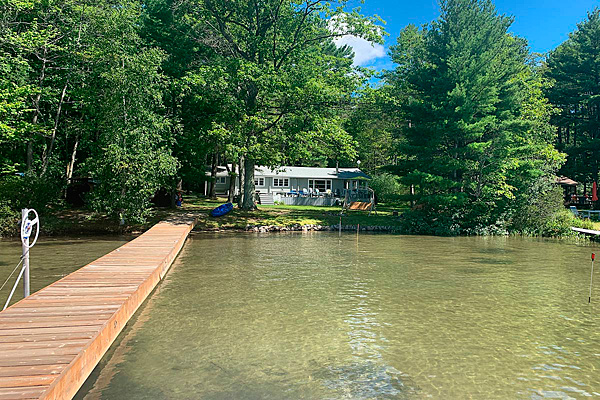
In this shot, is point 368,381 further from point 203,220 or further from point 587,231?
point 587,231

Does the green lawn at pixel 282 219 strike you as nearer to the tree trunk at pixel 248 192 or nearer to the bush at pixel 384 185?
the tree trunk at pixel 248 192

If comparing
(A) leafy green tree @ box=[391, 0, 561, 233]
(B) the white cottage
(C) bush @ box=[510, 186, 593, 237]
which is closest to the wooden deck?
(A) leafy green tree @ box=[391, 0, 561, 233]

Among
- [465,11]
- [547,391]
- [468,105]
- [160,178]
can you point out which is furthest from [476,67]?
[547,391]

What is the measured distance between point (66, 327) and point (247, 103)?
19.6 meters

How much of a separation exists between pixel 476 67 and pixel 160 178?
52.6ft

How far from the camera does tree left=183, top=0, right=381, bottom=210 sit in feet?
70.5

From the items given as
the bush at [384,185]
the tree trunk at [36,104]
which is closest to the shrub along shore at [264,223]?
the tree trunk at [36,104]

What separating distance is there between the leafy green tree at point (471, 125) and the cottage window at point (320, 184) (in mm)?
14427

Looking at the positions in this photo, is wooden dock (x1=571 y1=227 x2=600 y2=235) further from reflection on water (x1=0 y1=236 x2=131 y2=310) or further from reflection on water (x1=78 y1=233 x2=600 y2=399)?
reflection on water (x1=0 y1=236 x2=131 y2=310)

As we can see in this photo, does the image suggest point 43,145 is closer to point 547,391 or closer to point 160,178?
point 160,178

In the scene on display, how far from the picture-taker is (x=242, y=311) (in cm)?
764

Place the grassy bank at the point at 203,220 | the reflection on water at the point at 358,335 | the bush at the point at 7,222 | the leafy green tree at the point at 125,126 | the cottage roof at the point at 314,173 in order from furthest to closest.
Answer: the cottage roof at the point at 314,173 < the grassy bank at the point at 203,220 < the leafy green tree at the point at 125,126 < the bush at the point at 7,222 < the reflection on water at the point at 358,335

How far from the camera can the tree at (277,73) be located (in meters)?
21.5

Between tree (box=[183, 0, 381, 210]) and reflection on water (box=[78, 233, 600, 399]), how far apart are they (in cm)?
1101
